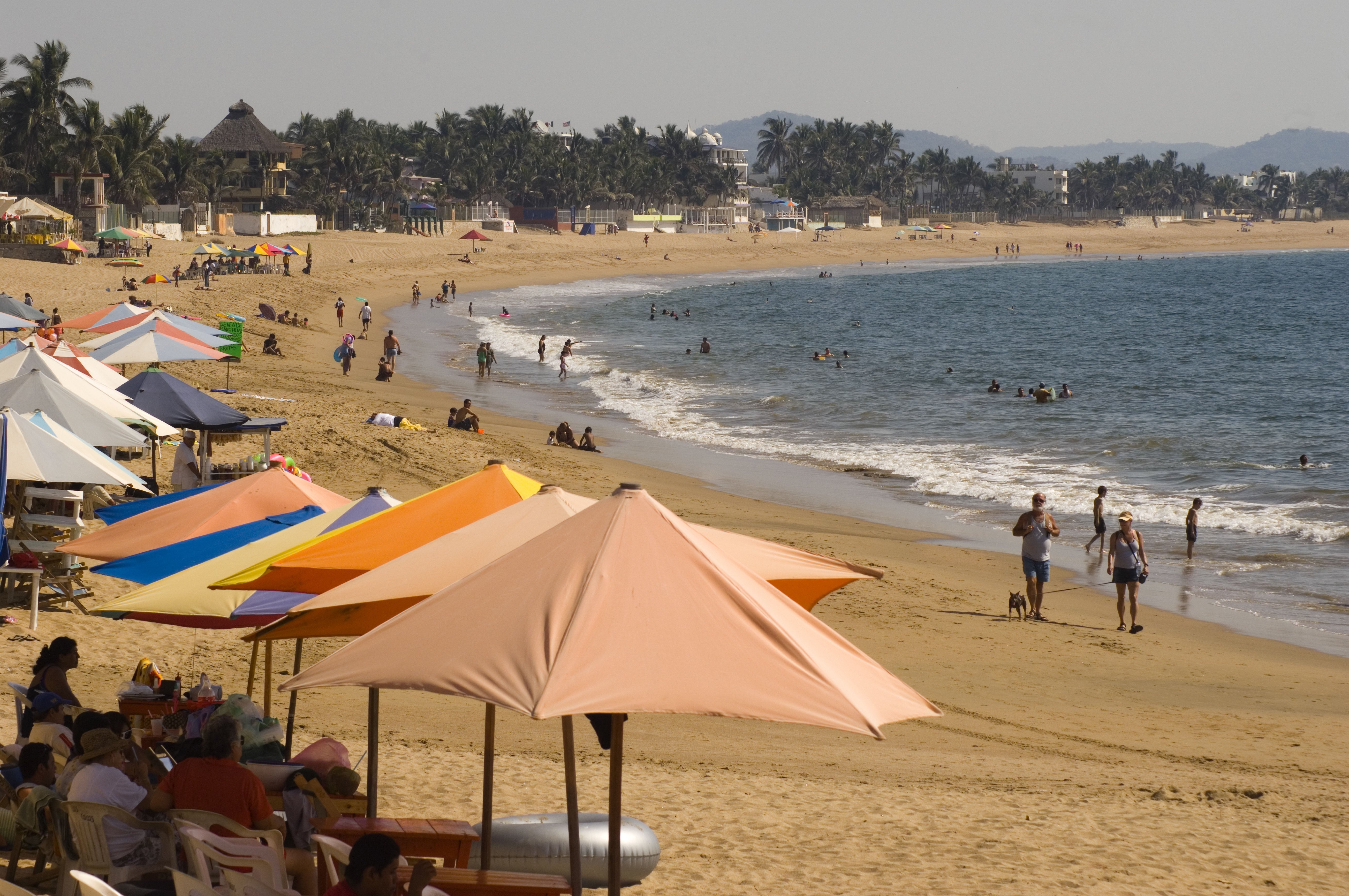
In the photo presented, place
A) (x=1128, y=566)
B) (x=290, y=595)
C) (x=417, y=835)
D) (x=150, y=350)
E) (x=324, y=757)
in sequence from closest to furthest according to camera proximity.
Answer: (x=417, y=835)
(x=324, y=757)
(x=290, y=595)
(x=1128, y=566)
(x=150, y=350)

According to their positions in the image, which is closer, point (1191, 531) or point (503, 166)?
point (1191, 531)

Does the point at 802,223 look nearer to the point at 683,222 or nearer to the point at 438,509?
the point at 683,222

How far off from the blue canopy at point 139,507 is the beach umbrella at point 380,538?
6.40 ft

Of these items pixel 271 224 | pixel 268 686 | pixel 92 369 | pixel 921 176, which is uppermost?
pixel 921 176

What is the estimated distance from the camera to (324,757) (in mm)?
6234

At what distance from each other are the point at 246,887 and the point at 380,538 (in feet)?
6.17

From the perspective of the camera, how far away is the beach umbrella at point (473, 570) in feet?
17.6

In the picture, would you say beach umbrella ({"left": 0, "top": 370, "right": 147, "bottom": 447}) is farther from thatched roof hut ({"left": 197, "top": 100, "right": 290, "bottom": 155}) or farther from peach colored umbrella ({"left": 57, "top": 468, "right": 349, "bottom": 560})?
thatched roof hut ({"left": 197, "top": 100, "right": 290, "bottom": 155})

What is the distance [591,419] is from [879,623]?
57.5 feet

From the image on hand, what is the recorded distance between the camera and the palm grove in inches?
2702

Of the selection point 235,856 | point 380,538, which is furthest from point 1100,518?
point 235,856

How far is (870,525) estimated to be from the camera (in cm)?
1897

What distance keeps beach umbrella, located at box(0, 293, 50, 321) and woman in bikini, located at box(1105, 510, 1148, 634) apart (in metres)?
21.3

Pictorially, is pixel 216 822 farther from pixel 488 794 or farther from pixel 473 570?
pixel 473 570
